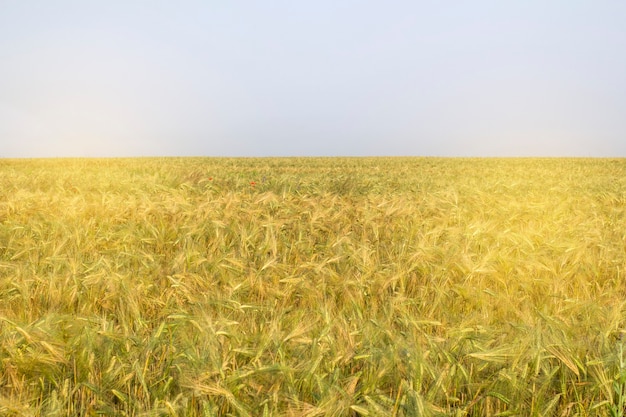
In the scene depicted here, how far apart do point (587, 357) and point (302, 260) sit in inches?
82.3

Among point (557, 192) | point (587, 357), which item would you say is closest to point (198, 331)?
point (587, 357)

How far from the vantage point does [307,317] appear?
2.22 m

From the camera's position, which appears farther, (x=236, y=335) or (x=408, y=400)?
(x=236, y=335)

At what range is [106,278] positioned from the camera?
2562 mm

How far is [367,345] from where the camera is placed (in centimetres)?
175

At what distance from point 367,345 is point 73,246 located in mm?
2892

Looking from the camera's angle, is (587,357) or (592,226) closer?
(587,357)

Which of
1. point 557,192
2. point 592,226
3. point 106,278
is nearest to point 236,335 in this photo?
point 106,278

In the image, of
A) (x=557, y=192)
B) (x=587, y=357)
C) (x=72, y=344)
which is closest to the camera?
(x=587, y=357)

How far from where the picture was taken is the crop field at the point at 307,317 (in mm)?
1537

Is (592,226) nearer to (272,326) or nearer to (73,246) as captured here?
(272,326)

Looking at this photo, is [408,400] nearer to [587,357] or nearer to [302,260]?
[587,357]

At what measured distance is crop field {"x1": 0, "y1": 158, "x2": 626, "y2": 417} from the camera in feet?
5.04

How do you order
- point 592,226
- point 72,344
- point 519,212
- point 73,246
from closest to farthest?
point 72,344 → point 73,246 → point 592,226 → point 519,212
